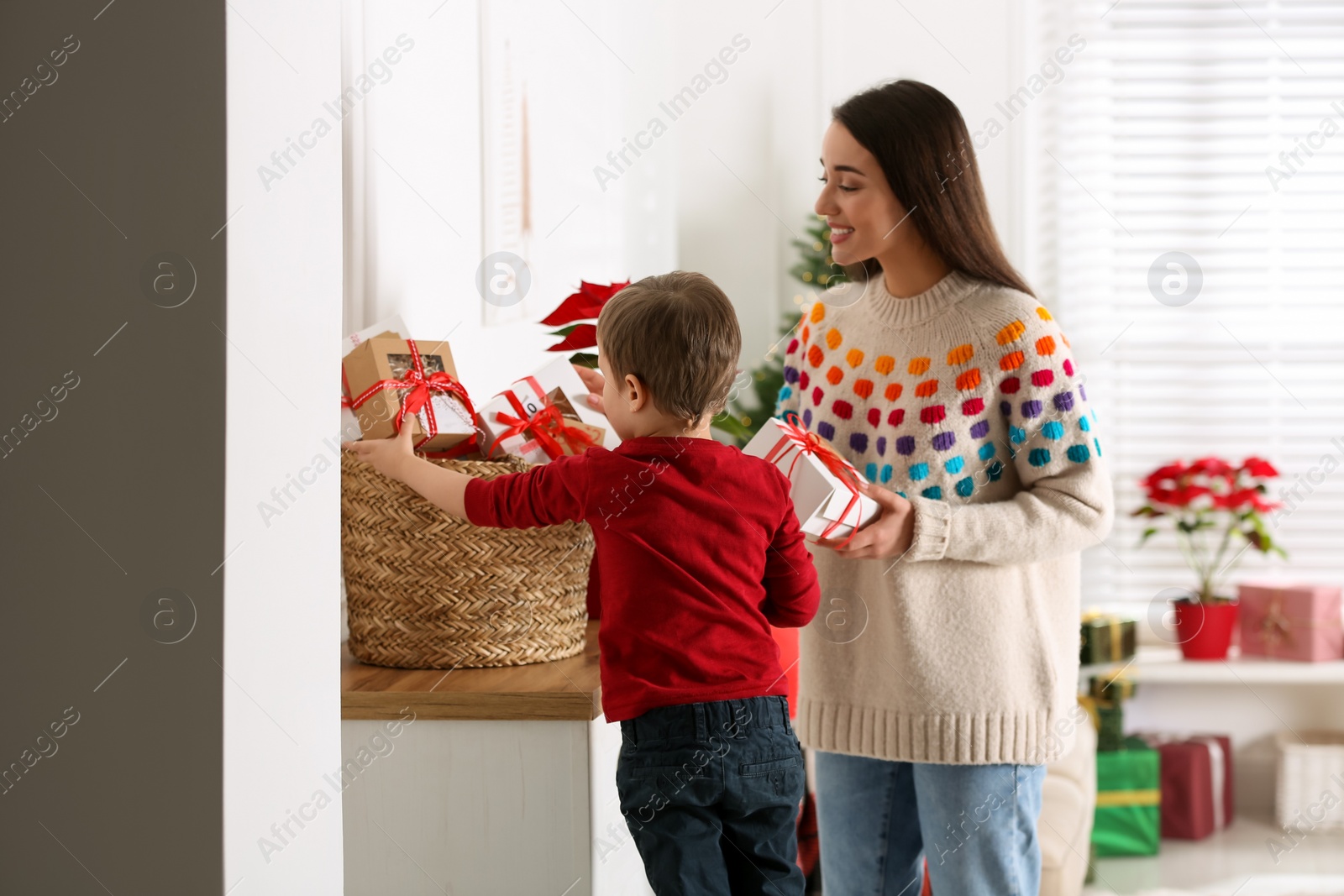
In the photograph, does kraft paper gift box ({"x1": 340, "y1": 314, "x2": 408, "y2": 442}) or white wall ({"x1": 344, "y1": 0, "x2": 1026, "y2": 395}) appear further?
white wall ({"x1": 344, "y1": 0, "x2": 1026, "y2": 395})

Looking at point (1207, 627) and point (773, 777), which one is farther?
point (1207, 627)

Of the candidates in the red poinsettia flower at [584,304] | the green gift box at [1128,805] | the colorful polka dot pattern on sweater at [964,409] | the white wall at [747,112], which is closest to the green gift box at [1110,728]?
the green gift box at [1128,805]

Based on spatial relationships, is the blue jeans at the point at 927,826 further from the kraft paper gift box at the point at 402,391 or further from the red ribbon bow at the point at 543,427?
the kraft paper gift box at the point at 402,391

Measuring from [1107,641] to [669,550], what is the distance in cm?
225

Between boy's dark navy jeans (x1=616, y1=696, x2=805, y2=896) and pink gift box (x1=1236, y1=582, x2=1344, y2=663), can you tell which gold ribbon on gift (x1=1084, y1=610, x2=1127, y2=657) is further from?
boy's dark navy jeans (x1=616, y1=696, x2=805, y2=896)

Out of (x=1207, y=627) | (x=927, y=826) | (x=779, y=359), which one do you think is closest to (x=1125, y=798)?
(x=1207, y=627)

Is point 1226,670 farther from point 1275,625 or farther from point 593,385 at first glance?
point 593,385

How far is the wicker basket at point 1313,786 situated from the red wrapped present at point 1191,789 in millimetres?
161

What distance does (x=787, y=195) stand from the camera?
3.47 metres

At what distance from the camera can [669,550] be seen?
1013 millimetres

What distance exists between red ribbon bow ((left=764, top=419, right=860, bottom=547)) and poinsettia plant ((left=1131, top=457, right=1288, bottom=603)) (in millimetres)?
2187

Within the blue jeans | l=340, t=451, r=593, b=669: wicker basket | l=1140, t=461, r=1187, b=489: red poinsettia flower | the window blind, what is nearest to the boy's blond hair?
l=340, t=451, r=593, b=669: wicker basket

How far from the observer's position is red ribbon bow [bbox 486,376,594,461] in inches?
47.3

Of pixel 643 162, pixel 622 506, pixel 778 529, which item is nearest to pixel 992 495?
pixel 778 529
